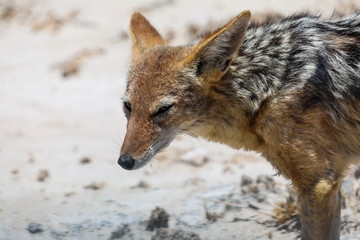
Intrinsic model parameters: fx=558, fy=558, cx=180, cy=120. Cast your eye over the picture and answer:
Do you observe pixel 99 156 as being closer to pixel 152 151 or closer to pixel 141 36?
pixel 141 36

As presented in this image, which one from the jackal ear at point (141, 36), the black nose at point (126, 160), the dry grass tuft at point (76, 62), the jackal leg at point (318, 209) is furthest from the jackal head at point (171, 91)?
the dry grass tuft at point (76, 62)

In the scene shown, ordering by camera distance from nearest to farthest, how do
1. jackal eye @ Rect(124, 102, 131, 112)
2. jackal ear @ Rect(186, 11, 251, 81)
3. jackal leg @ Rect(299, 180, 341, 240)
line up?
jackal leg @ Rect(299, 180, 341, 240)
jackal ear @ Rect(186, 11, 251, 81)
jackal eye @ Rect(124, 102, 131, 112)

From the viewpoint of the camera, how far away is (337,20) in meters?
5.40

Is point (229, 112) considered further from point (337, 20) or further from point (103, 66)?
point (103, 66)

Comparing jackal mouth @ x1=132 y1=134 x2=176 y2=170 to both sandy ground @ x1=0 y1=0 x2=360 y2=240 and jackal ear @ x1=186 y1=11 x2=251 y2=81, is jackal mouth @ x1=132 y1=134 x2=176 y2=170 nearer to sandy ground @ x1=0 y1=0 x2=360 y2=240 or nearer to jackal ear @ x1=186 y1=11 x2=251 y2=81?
sandy ground @ x1=0 y1=0 x2=360 y2=240

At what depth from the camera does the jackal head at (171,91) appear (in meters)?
4.87

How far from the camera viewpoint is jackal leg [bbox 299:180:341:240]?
4.70m

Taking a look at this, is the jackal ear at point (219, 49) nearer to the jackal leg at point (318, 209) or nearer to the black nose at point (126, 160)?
the black nose at point (126, 160)

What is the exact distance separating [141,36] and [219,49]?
1.15m

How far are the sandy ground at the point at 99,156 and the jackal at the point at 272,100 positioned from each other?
2.02 feet

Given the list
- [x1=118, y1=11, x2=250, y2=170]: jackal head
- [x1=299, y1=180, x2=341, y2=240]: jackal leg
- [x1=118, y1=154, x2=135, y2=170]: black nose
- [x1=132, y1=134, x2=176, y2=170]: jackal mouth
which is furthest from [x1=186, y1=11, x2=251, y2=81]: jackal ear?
[x1=299, y1=180, x2=341, y2=240]: jackal leg

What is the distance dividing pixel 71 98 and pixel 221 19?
12.5 feet

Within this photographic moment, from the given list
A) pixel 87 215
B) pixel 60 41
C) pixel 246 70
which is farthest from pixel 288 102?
pixel 60 41

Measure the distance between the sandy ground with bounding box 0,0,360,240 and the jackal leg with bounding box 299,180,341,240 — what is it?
86 centimetres
